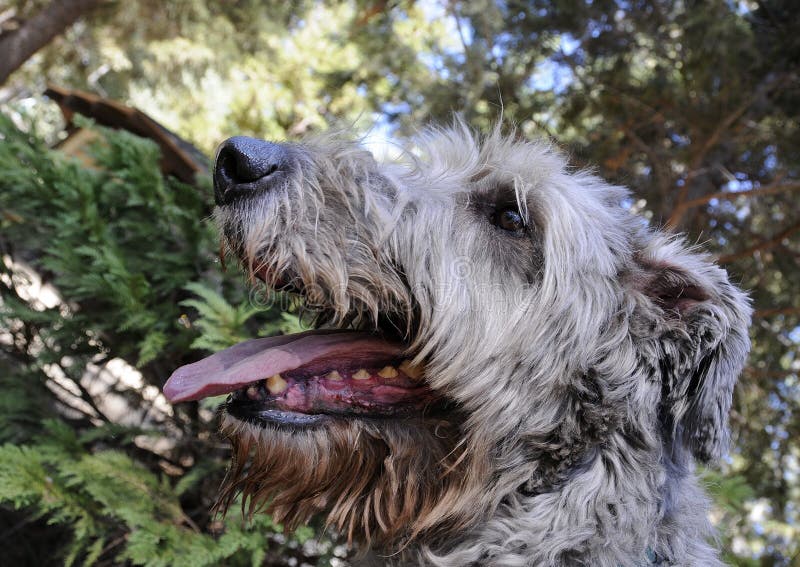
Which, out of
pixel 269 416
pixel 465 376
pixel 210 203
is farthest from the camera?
pixel 210 203

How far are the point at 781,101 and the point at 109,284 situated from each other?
6840mm

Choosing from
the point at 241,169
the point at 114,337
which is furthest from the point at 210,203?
the point at 241,169

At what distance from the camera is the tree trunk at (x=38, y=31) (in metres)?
9.84

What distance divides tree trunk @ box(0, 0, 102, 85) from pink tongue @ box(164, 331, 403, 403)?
916 cm

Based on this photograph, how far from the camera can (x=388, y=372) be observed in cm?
260

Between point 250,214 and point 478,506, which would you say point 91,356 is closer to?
point 250,214

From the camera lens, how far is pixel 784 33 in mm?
6699

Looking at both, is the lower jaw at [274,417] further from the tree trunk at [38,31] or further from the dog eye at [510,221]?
the tree trunk at [38,31]

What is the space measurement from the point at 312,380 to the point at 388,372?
306 mm

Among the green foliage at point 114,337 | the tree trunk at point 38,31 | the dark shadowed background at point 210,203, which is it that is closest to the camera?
the green foliage at point 114,337

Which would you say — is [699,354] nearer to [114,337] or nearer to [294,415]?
[294,415]

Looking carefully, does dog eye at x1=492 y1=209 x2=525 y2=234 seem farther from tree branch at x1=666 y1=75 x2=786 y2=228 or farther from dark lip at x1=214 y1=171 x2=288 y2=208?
tree branch at x1=666 y1=75 x2=786 y2=228

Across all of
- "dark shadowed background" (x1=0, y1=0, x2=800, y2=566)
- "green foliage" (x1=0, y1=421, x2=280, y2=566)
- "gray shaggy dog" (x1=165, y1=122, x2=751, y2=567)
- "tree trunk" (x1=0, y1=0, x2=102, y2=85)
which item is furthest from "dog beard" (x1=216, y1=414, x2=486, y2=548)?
"tree trunk" (x1=0, y1=0, x2=102, y2=85)

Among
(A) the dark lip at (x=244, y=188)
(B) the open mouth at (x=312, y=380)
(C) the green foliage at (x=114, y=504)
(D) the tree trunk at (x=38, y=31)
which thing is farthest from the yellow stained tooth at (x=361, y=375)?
(D) the tree trunk at (x=38, y=31)
